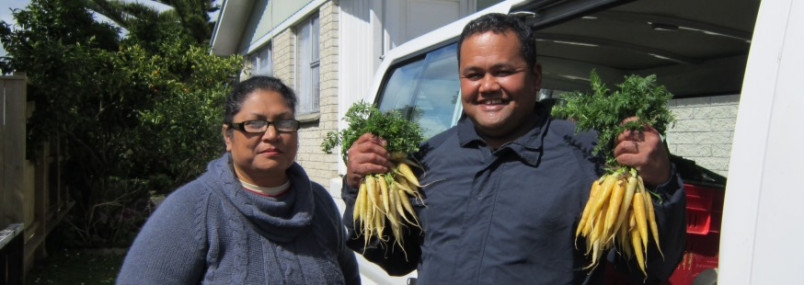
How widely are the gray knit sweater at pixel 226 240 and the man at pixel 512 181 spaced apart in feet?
0.97

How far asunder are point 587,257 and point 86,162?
821 centimetres

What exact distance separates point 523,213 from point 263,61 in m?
12.6

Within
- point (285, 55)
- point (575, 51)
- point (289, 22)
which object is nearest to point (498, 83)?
point (575, 51)

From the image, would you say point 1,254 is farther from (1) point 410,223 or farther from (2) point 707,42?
(2) point 707,42

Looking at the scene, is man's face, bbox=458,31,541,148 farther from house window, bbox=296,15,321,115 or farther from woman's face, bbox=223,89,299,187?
house window, bbox=296,15,321,115

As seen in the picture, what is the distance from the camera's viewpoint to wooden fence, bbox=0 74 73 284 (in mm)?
5441

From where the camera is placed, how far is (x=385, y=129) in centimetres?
228

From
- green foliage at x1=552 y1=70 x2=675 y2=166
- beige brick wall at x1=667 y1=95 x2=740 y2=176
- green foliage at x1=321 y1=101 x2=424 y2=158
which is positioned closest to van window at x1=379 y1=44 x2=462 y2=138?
green foliage at x1=321 y1=101 x2=424 y2=158

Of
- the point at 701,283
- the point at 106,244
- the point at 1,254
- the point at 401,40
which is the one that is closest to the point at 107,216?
the point at 106,244

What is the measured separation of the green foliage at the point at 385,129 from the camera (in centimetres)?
229

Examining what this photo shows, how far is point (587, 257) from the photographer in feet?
6.57

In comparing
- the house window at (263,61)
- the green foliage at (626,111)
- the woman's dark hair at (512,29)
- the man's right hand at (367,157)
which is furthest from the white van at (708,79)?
the house window at (263,61)

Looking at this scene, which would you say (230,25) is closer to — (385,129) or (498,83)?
(385,129)

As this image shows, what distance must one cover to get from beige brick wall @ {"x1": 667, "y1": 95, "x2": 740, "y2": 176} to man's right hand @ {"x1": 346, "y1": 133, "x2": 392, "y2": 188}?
371 centimetres
